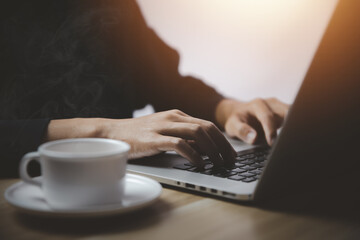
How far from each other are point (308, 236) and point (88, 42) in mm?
717

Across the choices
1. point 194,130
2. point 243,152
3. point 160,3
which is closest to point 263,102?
point 243,152

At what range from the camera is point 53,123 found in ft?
2.49

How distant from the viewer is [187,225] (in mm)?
441

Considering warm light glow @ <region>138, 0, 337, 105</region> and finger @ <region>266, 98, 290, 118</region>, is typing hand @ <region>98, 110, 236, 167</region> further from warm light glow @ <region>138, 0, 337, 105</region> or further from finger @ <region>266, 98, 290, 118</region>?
warm light glow @ <region>138, 0, 337, 105</region>

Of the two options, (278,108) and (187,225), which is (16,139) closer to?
(187,225)

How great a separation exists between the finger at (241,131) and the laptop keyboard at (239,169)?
0.19 metres

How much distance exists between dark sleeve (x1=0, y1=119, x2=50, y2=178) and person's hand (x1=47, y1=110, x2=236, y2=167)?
3 cm

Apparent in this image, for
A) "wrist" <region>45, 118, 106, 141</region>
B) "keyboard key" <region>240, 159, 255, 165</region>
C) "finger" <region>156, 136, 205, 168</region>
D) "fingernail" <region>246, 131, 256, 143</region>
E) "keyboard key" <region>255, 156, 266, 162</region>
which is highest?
"finger" <region>156, 136, 205, 168</region>

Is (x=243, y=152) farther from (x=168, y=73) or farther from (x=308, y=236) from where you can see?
(x=168, y=73)

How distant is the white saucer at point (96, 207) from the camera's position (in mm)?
414

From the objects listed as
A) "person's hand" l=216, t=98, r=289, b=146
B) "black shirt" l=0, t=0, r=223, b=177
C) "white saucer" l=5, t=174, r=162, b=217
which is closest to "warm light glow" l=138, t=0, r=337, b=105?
"black shirt" l=0, t=0, r=223, b=177

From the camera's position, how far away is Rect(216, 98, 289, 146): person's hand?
1.00 m

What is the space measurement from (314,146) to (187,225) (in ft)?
0.76

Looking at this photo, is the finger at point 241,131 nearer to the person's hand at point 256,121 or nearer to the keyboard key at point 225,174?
the person's hand at point 256,121
